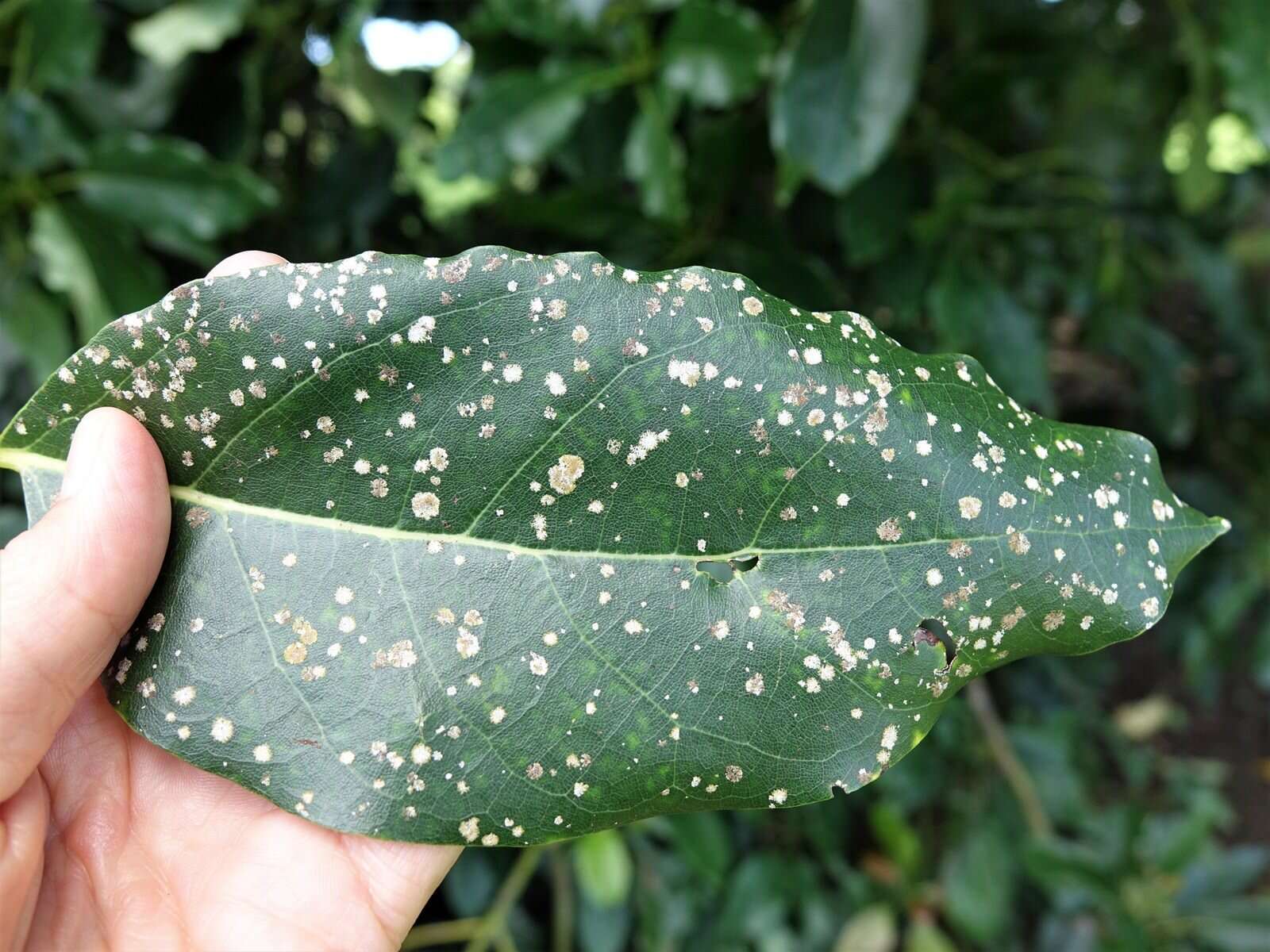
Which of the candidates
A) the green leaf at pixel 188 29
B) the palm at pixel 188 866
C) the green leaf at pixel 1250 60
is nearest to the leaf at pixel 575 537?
the palm at pixel 188 866

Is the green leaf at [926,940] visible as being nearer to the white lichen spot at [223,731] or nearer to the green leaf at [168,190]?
the white lichen spot at [223,731]

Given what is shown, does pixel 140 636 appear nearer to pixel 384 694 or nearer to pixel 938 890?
pixel 384 694

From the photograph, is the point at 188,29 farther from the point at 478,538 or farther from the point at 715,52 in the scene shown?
the point at 478,538

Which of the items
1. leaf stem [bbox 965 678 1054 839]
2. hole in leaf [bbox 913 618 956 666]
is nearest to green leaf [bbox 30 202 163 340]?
hole in leaf [bbox 913 618 956 666]

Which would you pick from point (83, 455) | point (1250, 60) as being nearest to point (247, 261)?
point (83, 455)

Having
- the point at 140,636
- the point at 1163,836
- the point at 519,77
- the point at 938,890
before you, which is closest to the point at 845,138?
the point at 519,77

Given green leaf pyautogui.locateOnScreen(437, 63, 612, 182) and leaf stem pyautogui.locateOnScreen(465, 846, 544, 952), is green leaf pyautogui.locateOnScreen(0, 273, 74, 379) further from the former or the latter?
leaf stem pyautogui.locateOnScreen(465, 846, 544, 952)

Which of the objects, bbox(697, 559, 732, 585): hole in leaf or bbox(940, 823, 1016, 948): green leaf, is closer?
bbox(697, 559, 732, 585): hole in leaf
